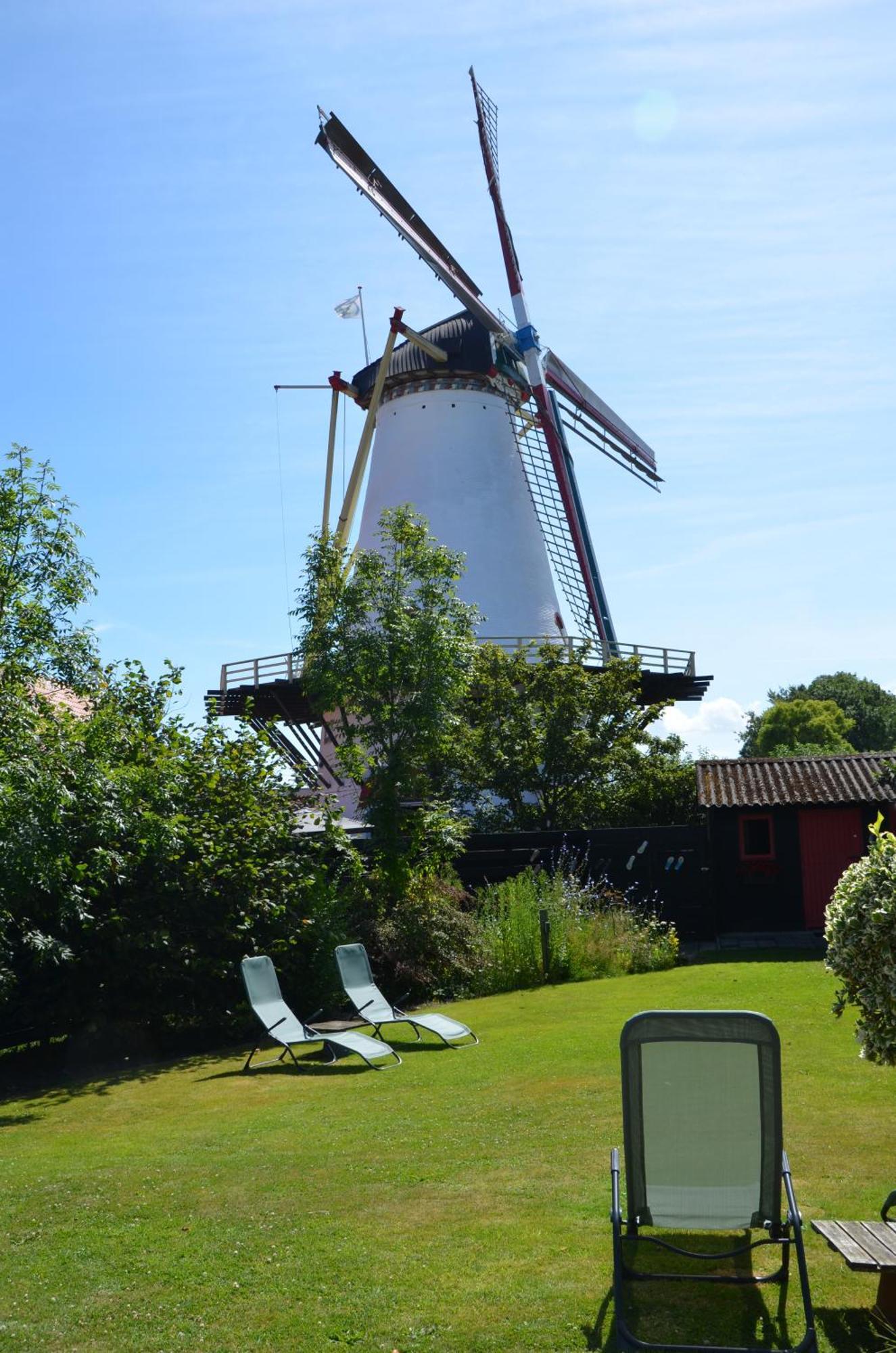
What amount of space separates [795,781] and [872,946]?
48.2 feet

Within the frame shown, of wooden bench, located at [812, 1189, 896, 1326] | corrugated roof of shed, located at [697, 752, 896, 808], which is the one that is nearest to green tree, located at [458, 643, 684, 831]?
corrugated roof of shed, located at [697, 752, 896, 808]

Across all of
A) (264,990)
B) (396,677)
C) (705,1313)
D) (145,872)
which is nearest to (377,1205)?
(705,1313)

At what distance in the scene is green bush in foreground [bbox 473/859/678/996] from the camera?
42.4ft

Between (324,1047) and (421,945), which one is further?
(421,945)

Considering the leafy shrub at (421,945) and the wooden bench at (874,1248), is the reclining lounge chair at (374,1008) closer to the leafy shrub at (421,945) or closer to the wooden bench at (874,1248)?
the leafy shrub at (421,945)

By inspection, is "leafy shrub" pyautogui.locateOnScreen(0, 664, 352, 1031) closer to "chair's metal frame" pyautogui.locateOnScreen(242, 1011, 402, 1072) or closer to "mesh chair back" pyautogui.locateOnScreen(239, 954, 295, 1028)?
"mesh chair back" pyautogui.locateOnScreen(239, 954, 295, 1028)

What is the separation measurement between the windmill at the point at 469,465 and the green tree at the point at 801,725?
92.6 feet

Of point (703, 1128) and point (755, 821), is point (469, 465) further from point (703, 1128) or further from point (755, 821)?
point (703, 1128)

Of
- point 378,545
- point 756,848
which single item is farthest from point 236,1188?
point 378,545

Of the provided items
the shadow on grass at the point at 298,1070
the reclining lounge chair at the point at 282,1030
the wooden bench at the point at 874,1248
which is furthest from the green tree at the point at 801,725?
the wooden bench at the point at 874,1248

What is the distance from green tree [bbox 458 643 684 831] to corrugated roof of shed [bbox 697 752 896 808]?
3.58 ft

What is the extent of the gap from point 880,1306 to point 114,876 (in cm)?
805

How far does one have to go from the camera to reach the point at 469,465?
24953 mm

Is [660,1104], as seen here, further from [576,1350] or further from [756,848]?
[756,848]
